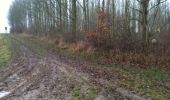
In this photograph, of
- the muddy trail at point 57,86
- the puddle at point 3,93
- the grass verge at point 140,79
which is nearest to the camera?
the muddy trail at point 57,86

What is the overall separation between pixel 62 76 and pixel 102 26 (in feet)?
33.9

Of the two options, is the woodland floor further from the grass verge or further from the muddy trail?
the grass verge

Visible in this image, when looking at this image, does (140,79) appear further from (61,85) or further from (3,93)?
(3,93)

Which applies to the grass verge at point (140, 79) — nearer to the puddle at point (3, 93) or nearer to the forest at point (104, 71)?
the forest at point (104, 71)

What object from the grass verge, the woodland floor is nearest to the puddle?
the woodland floor

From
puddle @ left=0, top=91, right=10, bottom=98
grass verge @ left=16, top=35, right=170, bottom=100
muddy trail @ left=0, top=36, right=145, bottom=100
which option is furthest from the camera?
puddle @ left=0, top=91, right=10, bottom=98

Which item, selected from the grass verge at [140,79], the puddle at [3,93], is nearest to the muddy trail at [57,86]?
the puddle at [3,93]

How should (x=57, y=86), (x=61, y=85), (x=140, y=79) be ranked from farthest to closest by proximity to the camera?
1. (x=140, y=79)
2. (x=61, y=85)
3. (x=57, y=86)

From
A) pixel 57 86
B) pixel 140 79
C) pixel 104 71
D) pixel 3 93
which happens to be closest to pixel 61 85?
pixel 57 86

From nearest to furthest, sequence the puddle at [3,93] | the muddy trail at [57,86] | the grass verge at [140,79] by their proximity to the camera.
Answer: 1. the muddy trail at [57,86]
2. the grass verge at [140,79]
3. the puddle at [3,93]

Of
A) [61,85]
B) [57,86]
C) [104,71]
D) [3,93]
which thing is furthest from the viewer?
[104,71]

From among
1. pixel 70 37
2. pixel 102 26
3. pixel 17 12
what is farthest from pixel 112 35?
pixel 17 12

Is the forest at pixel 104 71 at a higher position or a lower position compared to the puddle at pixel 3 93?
higher

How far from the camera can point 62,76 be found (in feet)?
44.5
